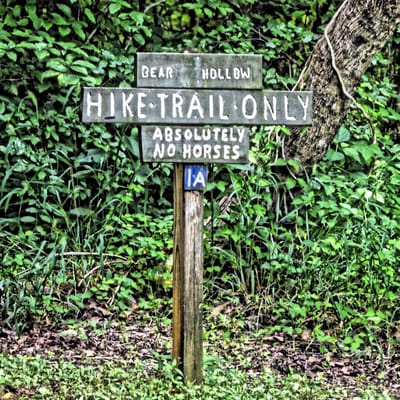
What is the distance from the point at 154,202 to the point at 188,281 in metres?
2.61

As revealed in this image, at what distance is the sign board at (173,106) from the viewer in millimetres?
4223

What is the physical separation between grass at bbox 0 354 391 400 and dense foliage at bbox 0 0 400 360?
0.66m

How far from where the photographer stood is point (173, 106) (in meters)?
4.24

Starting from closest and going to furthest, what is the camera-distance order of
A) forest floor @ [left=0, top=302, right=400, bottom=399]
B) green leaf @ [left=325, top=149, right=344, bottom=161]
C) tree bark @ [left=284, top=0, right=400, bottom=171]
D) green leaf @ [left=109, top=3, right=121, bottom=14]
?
forest floor @ [left=0, top=302, right=400, bottom=399]
tree bark @ [left=284, top=0, right=400, bottom=171]
green leaf @ [left=109, top=3, right=121, bottom=14]
green leaf @ [left=325, top=149, right=344, bottom=161]

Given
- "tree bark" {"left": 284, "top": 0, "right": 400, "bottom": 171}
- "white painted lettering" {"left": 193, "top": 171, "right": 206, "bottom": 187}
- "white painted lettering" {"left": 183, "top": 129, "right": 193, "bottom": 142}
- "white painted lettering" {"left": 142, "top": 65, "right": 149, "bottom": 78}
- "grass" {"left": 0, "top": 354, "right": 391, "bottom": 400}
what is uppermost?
"tree bark" {"left": 284, "top": 0, "right": 400, "bottom": 171}

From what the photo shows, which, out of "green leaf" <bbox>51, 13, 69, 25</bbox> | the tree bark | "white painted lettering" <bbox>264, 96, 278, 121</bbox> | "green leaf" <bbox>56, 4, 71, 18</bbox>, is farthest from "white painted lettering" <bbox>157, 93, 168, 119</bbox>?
"green leaf" <bbox>56, 4, 71, 18</bbox>

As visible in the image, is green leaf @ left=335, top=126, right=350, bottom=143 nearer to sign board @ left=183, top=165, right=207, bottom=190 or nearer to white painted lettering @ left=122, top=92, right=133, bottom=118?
sign board @ left=183, top=165, right=207, bottom=190

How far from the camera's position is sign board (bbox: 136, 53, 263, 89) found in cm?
422

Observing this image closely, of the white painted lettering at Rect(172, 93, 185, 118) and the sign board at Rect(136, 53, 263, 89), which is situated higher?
the sign board at Rect(136, 53, 263, 89)

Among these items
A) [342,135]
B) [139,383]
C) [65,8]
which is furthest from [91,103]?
[342,135]

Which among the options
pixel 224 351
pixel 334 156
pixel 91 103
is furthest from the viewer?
pixel 334 156

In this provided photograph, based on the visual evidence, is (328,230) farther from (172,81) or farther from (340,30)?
(172,81)

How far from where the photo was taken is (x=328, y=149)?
688 cm

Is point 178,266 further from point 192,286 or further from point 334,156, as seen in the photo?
point 334,156
